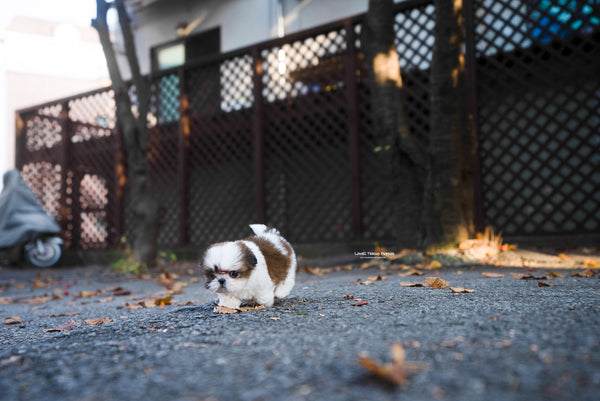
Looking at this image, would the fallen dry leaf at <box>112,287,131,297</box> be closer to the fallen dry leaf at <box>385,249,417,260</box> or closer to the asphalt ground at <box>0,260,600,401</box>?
the asphalt ground at <box>0,260,600,401</box>

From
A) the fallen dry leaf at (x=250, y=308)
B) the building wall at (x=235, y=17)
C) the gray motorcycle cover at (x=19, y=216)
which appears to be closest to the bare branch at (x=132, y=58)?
the gray motorcycle cover at (x=19, y=216)

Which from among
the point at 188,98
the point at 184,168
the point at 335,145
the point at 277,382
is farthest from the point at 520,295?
the point at 188,98

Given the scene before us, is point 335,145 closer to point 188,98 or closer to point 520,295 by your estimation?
point 188,98

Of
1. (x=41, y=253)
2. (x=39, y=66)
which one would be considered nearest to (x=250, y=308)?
(x=41, y=253)

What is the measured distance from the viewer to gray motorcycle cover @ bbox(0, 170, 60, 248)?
21.3 ft

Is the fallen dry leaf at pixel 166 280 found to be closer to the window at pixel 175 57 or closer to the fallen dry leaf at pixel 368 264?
the fallen dry leaf at pixel 368 264

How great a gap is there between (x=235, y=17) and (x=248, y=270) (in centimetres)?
800

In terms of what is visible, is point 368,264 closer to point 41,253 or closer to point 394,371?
point 394,371

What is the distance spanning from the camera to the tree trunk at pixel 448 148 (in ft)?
12.9

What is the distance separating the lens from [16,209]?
667cm

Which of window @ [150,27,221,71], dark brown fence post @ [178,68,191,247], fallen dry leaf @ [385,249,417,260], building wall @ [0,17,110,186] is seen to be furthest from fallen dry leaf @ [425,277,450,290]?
building wall @ [0,17,110,186]

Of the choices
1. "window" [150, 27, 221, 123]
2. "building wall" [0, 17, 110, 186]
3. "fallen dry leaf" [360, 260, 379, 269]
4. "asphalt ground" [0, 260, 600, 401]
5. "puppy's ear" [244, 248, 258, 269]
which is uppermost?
"building wall" [0, 17, 110, 186]

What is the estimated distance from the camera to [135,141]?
5.56m

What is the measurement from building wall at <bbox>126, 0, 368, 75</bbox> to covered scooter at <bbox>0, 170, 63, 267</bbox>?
4519 mm
